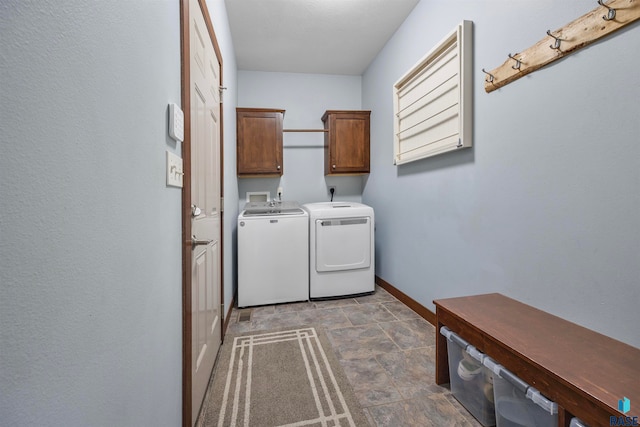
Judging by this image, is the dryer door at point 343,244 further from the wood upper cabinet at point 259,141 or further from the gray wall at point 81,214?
the gray wall at point 81,214

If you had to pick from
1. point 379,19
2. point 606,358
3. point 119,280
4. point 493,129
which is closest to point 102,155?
point 119,280

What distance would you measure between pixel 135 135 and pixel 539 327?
1653 mm

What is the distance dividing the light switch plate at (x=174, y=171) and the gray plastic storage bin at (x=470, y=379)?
4.76 feet

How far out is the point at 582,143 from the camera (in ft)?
3.78

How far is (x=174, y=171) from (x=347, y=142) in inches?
104

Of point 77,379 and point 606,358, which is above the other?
point 77,379

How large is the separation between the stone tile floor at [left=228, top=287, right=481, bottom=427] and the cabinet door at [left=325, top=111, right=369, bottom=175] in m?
1.51

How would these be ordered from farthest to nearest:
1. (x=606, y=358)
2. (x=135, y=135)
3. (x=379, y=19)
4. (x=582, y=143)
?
(x=379, y=19)
(x=582, y=143)
(x=606, y=358)
(x=135, y=135)

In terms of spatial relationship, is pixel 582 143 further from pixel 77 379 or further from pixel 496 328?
pixel 77 379

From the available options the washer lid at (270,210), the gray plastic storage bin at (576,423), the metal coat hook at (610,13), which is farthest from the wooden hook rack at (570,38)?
the washer lid at (270,210)

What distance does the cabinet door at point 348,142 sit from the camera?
3.39m

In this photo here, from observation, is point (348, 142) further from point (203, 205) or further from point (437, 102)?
point (203, 205)

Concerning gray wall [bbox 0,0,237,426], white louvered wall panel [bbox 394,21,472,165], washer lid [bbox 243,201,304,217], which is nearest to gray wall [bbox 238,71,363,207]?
washer lid [bbox 243,201,304,217]

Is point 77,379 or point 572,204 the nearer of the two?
point 77,379
